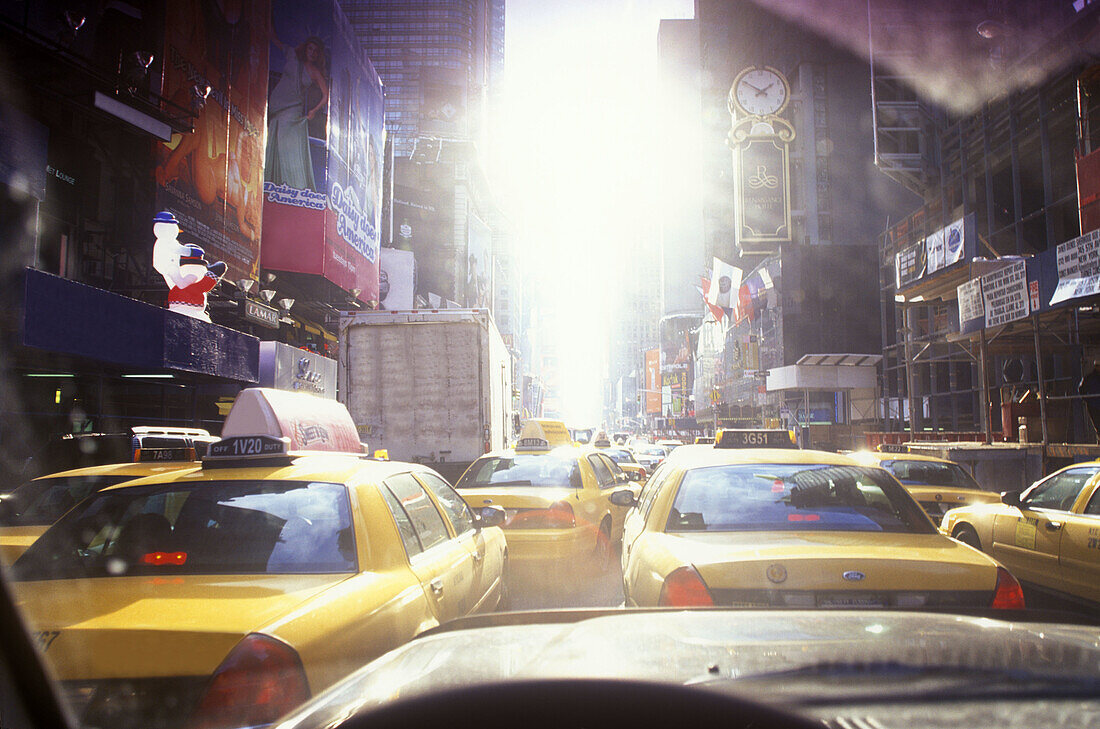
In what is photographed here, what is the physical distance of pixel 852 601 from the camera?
11.6 ft

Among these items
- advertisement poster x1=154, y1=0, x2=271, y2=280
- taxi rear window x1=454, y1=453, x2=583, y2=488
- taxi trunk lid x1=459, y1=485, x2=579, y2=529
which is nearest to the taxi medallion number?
taxi trunk lid x1=459, y1=485, x2=579, y2=529

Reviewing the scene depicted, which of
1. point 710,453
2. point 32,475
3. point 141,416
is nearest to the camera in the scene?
point 710,453

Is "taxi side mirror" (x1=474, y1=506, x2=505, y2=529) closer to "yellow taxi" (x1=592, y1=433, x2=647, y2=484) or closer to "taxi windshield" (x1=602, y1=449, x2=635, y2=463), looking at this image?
"yellow taxi" (x1=592, y1=433, x2=647, y2=484)

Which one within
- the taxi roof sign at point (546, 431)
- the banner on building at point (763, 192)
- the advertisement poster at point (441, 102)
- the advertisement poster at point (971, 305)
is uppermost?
the advertisement poster at point (441, 102)

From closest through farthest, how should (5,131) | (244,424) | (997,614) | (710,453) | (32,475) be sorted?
(997,614) < (244,424) < (710,453) < (32,475) < (5,131)

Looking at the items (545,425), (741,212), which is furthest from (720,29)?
(545,425)

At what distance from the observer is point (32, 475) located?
1169 centimetres

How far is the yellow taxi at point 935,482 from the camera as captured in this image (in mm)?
9250

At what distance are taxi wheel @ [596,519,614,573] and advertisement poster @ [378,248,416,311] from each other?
4246 cm

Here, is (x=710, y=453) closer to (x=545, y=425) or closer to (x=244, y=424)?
(x=244, y=424)

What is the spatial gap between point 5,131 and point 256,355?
7.13 m

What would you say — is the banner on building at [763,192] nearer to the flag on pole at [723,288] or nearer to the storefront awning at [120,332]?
the flag on pole at [723,288]

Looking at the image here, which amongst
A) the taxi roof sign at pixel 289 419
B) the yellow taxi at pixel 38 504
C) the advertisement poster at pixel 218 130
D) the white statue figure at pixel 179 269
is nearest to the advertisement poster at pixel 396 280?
the advertisement poster at pixel 218 130

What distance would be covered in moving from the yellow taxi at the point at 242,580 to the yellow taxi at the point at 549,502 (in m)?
2.75
